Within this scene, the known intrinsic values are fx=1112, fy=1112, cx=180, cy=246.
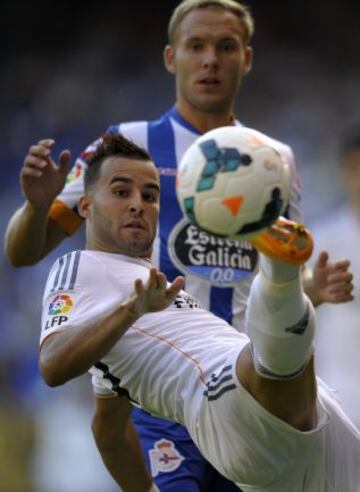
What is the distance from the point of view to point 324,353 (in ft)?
17.9

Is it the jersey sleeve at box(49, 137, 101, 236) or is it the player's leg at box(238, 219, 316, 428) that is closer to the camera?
the player's leg at box(238, 219, 316, 428)

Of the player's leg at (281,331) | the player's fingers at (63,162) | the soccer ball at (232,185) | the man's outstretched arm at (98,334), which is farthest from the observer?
the player's fingers at (63,162)

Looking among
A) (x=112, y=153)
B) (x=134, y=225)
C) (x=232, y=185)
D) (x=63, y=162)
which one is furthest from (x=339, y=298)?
(x=232, y=185)

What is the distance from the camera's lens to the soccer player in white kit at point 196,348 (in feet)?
11.1

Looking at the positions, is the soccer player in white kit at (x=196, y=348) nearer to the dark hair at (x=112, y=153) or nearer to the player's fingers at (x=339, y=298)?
the dark hair at (x=112, y=153)

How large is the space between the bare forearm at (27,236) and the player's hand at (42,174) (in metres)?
0.15

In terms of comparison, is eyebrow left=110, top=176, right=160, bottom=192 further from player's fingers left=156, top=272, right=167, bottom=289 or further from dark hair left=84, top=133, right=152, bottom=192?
player's fingers left=156, top=272, right=167, bottom=289

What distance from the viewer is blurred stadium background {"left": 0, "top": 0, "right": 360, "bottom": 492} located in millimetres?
9195

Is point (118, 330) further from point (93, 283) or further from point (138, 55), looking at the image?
point (138, 55)

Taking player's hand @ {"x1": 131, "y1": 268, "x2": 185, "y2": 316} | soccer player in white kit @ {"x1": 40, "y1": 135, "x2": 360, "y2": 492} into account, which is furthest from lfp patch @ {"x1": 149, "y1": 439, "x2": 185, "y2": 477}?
player's hand @ {"x1": 131, "y1": 268, "x2": 185, "y2": 316}

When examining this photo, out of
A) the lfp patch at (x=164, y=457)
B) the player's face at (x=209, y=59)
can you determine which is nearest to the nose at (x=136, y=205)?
the lfp patch at (x=164, y=457)

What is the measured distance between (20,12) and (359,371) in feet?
20.8

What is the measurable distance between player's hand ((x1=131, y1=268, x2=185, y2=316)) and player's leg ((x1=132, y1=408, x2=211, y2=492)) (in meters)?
1.39

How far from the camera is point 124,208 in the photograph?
162 inches
